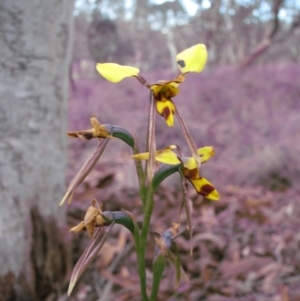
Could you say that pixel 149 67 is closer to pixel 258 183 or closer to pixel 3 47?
pixel 258 183

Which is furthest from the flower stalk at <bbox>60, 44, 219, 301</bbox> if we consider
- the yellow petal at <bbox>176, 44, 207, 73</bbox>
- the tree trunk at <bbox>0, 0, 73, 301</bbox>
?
the tree trunk at <bbox>0, 0, 73, 301</bbox>

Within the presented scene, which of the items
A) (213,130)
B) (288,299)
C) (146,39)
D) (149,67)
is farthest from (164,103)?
(146,39)

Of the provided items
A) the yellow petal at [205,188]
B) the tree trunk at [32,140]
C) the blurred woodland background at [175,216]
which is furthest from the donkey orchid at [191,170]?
the tree trunk at [32,140]

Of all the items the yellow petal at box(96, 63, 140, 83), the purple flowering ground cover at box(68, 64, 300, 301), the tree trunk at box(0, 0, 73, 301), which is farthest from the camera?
the purple flowering ground cover at box(68, 64, 300, 301)

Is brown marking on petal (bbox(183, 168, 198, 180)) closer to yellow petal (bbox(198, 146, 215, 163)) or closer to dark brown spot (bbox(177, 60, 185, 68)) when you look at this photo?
yellow petal (bbox(198, 146, 215, 163))

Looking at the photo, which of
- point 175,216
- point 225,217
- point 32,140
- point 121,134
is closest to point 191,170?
point 121,134

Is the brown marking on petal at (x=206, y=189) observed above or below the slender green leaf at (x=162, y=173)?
below

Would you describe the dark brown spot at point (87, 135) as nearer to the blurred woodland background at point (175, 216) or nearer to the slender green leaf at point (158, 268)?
the blurred woodland background at point (175, 216)
